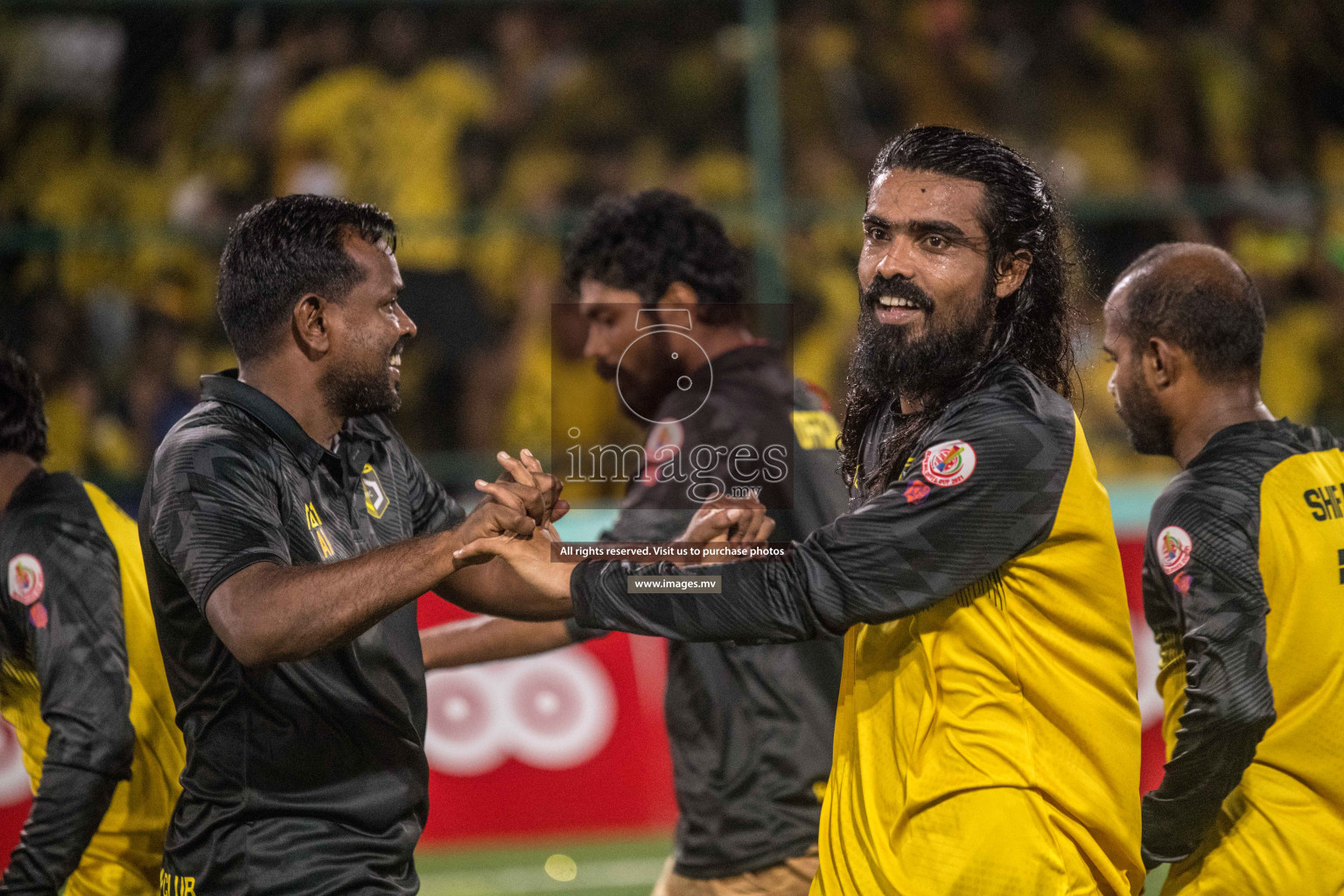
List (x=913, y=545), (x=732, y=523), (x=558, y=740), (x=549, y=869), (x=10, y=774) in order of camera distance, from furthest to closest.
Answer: (x=558, y=740), (x=549, y=869), (x=10, y=774), (x=732, y=523), (x=913, y=545)

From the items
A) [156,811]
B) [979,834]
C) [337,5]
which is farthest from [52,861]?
[337,5]

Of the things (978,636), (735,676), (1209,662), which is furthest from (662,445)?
(1209,662)

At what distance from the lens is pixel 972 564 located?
2330 millimetres

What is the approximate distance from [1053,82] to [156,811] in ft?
28.8

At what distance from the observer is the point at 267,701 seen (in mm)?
2578

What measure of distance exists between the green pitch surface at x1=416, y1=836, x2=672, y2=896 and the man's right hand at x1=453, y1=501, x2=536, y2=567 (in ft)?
12.0

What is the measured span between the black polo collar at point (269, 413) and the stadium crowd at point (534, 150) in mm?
4679

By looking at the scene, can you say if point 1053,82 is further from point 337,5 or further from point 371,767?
point 371,767

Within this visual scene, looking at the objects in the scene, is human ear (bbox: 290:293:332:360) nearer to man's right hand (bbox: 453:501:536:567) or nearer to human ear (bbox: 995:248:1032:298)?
man's right hand (bbox: 453:501:536:567)

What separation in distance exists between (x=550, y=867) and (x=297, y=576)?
4101 mm

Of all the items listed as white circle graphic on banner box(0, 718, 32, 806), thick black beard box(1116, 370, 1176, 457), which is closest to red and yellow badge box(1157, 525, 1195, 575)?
thick black beard box(1116, 370, 1176, 457)

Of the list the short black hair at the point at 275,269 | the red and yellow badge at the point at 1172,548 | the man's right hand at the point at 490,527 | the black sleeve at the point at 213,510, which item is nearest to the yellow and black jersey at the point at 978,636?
the man's right hand at the point at 490,527

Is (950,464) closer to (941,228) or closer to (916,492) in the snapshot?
(916,492)

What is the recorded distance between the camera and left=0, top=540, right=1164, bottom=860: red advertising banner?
6164 millimetres
